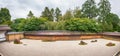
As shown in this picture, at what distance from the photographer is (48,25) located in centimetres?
3095

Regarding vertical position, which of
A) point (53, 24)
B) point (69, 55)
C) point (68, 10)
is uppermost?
point (68, 10)

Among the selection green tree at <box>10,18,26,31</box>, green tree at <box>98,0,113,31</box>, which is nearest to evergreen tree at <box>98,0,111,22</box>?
green tree at <box>98,0,113,31</box>

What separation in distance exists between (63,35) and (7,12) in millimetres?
23812

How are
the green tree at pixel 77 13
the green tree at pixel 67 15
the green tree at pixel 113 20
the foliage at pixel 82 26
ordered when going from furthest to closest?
the green tree at pixel 113 20 → the green tree at pixel 77 13 → the green tree at pixel 67 15 → the foliage at pixel 82 26

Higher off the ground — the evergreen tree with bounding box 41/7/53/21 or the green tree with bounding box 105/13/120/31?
the evergreen tree with bounding box 41/7/53/21

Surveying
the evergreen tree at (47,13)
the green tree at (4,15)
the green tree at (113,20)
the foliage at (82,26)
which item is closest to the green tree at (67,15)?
the green tree at (113,20)

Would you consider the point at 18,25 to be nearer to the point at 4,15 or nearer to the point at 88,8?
the point at 4,15

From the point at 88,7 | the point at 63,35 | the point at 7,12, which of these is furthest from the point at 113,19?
the point at 7,12

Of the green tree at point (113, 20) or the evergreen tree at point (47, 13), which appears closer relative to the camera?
the green tree at point (113, 20)

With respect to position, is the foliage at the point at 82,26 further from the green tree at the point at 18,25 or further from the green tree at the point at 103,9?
the green tree at the point at 103,9

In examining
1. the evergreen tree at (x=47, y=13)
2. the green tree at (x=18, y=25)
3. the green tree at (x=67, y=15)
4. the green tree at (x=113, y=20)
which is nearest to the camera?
the green tree at (x=18, y=25)

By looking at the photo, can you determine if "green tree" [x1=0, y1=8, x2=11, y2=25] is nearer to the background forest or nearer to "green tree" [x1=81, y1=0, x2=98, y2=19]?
the background forest

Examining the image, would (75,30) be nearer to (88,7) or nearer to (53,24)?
(53,24)

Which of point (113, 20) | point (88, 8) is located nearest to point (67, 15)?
point (88, 8)
